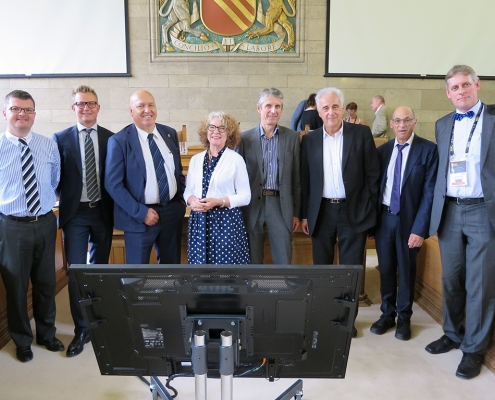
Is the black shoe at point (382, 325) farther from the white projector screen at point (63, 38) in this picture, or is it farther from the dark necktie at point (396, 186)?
the white projector screen at point (63, 38)

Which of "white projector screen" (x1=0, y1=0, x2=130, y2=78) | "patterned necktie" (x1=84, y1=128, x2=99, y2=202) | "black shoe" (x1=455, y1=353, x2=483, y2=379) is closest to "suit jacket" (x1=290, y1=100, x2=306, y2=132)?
"white projector screen" (x1=0, y1=0, x2=130, y2=78)

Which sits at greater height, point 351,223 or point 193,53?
point 193,53

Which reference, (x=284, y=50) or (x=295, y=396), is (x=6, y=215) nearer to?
(x=295, y=396)

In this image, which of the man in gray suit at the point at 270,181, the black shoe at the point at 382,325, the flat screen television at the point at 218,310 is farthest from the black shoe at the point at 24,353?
the black shoe at the point at 382,325

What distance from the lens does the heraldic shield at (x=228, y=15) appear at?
7.41 meters

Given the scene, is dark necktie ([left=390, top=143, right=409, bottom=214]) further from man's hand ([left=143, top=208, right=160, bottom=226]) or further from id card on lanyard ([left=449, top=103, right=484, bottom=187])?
man's hand ([left=143, top=208, right=160, bottom=226])

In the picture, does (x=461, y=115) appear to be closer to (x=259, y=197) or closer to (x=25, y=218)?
(x=259, y=197)

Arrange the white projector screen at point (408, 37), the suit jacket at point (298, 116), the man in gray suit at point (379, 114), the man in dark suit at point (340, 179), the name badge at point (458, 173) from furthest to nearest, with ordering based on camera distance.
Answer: the man in gray suit at point (379, 114)
the white projector screen at point (408, 37)
the suit jacket at point (298, 116)
the man in dark suit at point (340, 179)
the name badge at point (458, 173)

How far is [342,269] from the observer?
3.69ft

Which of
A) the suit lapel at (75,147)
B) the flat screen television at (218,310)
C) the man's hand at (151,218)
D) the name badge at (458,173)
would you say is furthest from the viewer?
the suit lapel at (75,147)

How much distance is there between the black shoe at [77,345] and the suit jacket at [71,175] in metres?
0.76

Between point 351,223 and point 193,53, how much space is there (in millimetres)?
5712

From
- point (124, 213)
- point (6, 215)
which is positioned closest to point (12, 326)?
point (6, 215)

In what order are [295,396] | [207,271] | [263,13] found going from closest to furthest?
[207,271], [295,396], [263,13]
